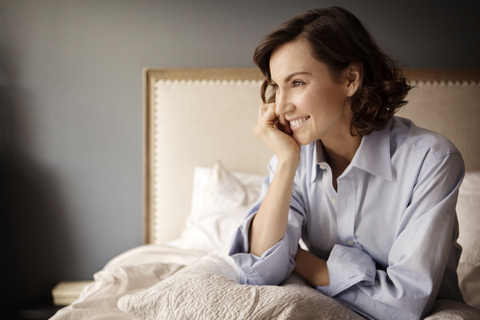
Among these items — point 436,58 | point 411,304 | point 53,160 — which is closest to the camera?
point 411,304

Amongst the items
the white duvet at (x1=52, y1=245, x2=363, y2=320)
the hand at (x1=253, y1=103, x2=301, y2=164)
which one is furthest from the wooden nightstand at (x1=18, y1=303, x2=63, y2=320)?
the hand at (x1=253, y1=103, x2=301, y2=164)

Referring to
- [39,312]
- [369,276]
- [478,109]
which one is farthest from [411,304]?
[39,312]

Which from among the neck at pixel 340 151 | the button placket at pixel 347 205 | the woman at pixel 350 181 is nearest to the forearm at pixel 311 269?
the woman at pixel 350 181

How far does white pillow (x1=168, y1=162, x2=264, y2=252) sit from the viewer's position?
5.62 feet

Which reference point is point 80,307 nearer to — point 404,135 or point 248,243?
point 248,243

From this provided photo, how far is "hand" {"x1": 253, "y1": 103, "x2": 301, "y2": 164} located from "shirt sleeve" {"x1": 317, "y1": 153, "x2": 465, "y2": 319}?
35cm

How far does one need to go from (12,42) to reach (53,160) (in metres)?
0.78

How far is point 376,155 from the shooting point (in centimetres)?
97

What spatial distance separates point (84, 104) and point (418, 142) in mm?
1968

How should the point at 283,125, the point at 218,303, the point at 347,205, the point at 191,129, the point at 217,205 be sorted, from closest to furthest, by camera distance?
1. the point at 218,303
2. the point at 347,205
3. the point at 283,125
4. the point at 217,205
5. the point at 191,129

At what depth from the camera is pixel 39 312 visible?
6.87ft

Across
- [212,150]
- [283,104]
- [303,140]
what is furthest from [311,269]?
[212,150]

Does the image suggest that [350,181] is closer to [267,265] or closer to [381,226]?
[381,226]

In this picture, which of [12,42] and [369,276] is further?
[12,42]
